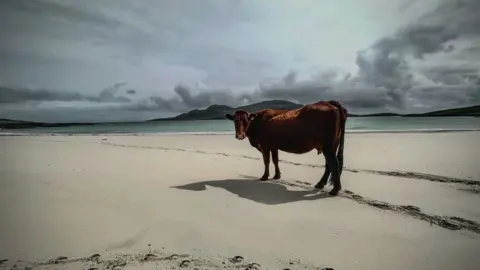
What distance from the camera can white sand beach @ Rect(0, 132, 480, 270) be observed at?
189 cm

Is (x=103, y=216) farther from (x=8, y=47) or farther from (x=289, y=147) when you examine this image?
(x=289, y=147)

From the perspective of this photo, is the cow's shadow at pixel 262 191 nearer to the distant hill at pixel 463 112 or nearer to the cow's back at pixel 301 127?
the cow's back at pixel 301 127

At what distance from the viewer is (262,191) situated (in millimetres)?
3398

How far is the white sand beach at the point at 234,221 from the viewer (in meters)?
1.89

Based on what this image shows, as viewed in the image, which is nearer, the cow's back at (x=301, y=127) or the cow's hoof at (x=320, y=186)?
the cow's back at (x=301, y=127)

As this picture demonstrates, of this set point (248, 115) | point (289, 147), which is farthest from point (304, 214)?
point (248, 115)

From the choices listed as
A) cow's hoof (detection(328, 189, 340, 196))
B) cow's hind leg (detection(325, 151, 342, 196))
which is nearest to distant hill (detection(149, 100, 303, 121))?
cow's hind leg (detection(325, 151, 342, 196))

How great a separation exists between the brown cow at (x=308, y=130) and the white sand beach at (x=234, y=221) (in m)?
0.38

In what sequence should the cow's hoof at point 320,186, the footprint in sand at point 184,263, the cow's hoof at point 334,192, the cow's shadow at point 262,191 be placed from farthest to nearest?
1. the cow's hoof at point 320,186
2. the cow's hoof at point 334,192
3. the cow's shadow at point 262,191
4. the footprint in sand at point 184,263

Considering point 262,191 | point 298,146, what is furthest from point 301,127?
point 262,191

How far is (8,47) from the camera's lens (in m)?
2.23

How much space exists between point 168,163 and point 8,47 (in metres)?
3.33

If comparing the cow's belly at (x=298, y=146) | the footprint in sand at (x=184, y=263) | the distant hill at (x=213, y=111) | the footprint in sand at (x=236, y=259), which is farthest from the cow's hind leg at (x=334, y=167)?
the footprint in sand at (x=184, y=263)

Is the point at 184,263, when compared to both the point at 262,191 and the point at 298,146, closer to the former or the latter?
the point at 262,191
